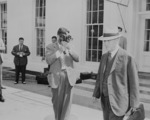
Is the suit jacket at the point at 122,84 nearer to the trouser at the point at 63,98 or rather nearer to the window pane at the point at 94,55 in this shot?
the trouser at the point at 63,98

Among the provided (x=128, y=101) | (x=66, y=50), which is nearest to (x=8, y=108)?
(x=66, y=50)

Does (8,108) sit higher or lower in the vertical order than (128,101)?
lower

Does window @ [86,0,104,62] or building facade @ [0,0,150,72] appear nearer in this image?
building facade @ [0,0,150,72]

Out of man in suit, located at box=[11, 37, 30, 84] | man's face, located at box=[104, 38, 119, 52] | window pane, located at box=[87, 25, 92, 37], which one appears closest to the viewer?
man's face, located at box=[104, 38, 119, 52]

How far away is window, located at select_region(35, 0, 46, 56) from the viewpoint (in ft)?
39.0

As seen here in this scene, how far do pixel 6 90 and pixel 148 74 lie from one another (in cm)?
476

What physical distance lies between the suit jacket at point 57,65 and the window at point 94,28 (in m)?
5.24

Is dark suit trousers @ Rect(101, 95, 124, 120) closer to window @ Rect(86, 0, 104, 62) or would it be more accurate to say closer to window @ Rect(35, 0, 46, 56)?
window @ Rect(86, 0, 104, 62)

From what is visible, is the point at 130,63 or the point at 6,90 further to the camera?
the point at 6,90

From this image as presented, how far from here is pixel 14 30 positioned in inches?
520

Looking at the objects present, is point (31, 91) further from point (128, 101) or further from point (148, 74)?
point (128, 101)

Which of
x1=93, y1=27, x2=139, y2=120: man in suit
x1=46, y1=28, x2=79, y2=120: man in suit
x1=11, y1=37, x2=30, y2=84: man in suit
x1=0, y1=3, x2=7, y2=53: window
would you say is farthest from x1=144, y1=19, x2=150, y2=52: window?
x1=0, y1=3, x2=7, y2=53: window

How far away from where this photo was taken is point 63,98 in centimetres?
464

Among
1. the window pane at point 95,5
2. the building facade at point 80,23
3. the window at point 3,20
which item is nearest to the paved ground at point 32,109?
the building facade at point 80,23
